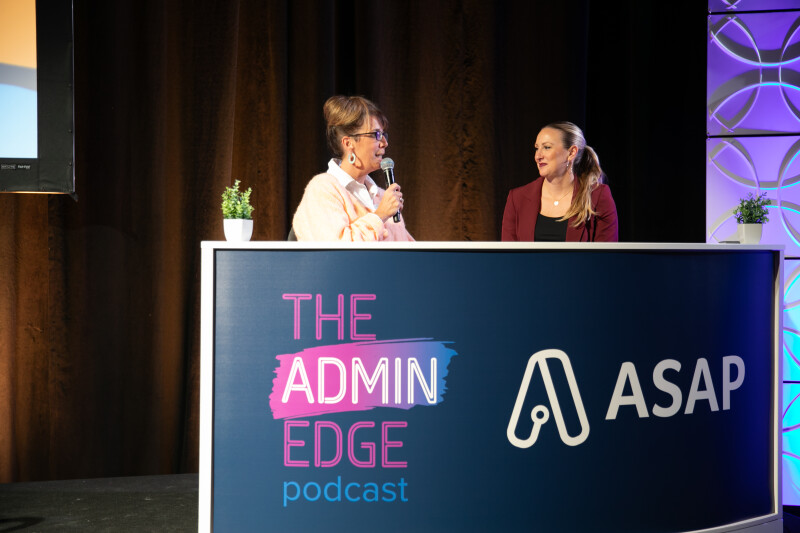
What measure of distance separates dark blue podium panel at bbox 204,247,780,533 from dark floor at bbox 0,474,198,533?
32.4 inches

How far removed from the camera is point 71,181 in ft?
10.4

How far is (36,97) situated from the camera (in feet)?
10.4

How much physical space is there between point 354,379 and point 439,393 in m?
0.27

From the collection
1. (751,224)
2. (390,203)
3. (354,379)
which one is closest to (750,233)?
(751,224)

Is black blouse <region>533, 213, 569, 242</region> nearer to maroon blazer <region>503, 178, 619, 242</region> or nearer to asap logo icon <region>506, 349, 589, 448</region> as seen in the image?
maroon blazer <region>503, 178, 619, 242</region>

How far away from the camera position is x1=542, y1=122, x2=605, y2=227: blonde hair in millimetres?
3064

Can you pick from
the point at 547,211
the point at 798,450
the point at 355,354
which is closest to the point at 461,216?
the point at 547,211

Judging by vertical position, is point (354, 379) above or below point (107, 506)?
above

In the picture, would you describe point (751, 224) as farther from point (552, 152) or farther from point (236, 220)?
point (236, 220)

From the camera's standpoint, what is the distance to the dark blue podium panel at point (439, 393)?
2193 mm

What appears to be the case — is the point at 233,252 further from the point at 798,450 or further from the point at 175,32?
the point at 798,450

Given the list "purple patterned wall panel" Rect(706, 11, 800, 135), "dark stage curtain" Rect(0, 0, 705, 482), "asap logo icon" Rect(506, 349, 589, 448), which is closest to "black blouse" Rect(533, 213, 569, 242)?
"dark stage curtain" Rect(0, 0, 705, 482)

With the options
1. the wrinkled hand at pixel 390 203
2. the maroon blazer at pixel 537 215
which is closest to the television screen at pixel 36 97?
the wrinkled hand at pixel 390 203

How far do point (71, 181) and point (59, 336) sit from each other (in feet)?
2.80
